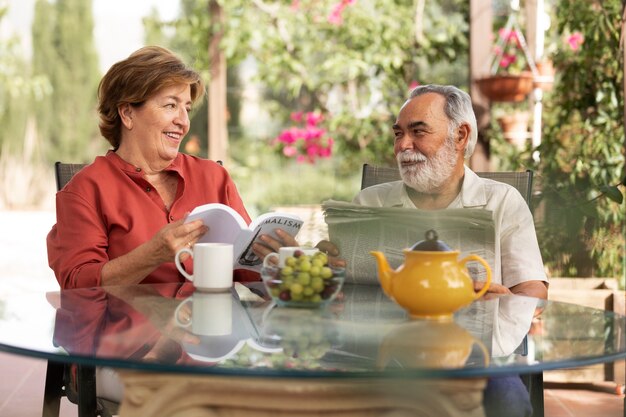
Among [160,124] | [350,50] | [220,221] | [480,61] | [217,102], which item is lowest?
[220,221]

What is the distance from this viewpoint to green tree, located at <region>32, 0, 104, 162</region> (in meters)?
8.58

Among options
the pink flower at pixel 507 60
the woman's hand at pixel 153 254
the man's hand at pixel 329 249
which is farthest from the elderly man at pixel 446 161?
the pink flower at pixel 507 60

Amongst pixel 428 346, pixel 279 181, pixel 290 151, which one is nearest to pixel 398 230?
pixel 428 346

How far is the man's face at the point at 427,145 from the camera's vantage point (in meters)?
2.36

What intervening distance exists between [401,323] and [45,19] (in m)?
7.99

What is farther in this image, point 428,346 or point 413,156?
point 413,156

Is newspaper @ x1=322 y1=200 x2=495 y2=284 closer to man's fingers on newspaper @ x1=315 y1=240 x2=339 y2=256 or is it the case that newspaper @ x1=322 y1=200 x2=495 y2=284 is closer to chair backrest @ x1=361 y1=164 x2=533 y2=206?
man's fingers on newspaper @ x1=315 y1=240 x2=339 y2=256

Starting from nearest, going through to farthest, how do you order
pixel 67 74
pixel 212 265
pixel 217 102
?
pixel 212 265
pixel 217 102
pixel 67 74

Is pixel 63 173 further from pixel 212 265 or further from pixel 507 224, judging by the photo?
pixel 507 224

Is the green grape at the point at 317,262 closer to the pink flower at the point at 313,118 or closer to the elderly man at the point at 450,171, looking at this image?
the elderly man at the point at 450,171

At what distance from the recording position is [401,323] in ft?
5.38

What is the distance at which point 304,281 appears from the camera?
5.69ft

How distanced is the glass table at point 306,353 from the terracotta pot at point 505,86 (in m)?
2.79

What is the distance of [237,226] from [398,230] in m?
0.36
